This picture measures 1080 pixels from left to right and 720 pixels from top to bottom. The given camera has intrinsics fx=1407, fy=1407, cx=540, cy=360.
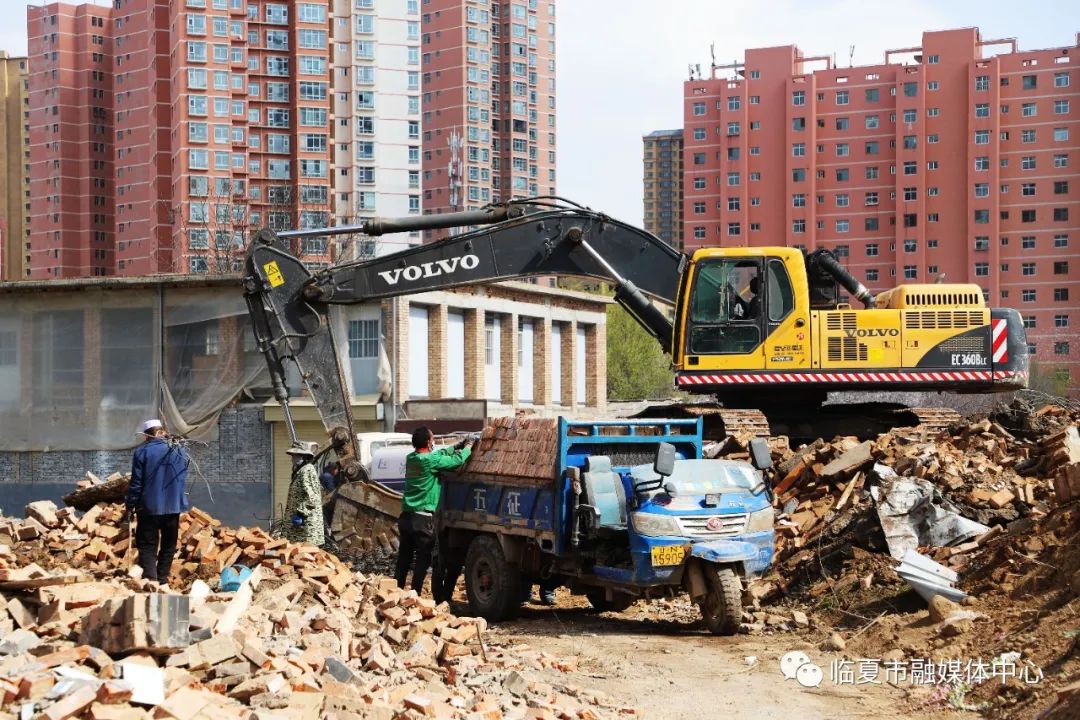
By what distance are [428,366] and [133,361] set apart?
742cm

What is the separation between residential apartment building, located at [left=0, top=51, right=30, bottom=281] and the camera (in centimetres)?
13425

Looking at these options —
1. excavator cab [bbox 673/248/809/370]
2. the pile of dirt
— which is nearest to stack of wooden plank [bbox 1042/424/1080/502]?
the pile of dirt

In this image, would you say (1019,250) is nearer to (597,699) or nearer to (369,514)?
(369,514)

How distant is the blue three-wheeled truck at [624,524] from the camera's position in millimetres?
12836

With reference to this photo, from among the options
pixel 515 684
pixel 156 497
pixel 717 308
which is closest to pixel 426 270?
pixel 717 308

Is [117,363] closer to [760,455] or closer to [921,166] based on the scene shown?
[760,455]

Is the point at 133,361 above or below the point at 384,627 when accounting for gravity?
above

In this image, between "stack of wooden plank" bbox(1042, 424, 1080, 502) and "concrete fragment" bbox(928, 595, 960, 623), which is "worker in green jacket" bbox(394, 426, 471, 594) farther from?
"stack of wooden plank" bbox(1042, 424, 1080, 502)

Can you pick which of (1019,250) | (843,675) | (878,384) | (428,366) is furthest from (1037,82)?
(843,675)

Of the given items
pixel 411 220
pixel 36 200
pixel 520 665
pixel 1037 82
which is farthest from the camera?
pixel 36 200

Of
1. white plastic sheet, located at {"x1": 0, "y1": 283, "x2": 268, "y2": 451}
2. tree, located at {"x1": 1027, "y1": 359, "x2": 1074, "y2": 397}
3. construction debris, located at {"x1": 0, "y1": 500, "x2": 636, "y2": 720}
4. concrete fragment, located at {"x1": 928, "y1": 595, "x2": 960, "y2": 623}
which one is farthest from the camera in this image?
tree, located at {"x1": 1027, "y1": 359, "x2": 1074, "y2": 397}

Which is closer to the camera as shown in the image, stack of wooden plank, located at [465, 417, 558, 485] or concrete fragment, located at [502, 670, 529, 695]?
concrete fragment, located at [502, 670, 529, 695]

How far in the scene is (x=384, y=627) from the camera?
11.2 metres

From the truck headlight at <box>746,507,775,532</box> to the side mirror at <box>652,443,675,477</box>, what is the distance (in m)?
1.02
